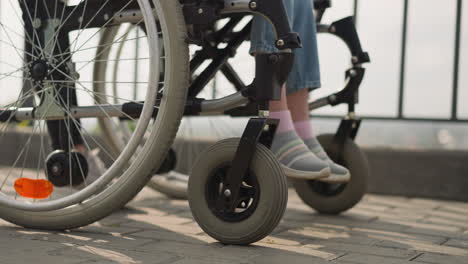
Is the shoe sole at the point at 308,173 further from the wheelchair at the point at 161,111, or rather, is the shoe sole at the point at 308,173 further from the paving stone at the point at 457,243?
the paving stone at the point at 457,243

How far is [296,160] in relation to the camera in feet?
5.64

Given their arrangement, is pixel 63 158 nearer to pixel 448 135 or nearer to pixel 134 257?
pixel 134 257

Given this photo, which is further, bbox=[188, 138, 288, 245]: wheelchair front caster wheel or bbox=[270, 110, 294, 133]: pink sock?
bbox=[270, 110, 294, 133]: pink sock

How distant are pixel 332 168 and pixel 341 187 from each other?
23cm

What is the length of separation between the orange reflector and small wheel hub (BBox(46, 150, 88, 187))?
7cm

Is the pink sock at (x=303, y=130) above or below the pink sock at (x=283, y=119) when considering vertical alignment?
below

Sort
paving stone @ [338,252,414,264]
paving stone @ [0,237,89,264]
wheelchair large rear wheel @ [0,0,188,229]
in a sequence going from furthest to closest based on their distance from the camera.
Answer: wheelchair large rear wheel @ [0,0,188,229], paving stone @ [338,252,414,264], paving stone @ [0,237,89,264]

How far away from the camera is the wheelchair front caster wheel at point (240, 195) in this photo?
4.74ft

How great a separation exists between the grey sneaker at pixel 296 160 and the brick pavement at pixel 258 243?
16cm

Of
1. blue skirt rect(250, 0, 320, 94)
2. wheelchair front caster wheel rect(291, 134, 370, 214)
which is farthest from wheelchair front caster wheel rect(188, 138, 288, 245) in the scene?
wheelchair front caster wheel rect(291, 134, 370, 214)

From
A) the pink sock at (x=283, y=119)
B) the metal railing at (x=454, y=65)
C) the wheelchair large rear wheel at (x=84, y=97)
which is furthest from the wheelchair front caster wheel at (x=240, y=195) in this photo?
the metal railing at (x=454, y=65)

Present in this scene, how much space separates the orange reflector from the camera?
169 centimetres

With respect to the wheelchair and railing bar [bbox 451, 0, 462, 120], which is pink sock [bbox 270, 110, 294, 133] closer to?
the wheelchair

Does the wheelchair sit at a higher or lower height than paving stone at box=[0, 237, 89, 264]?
higher
